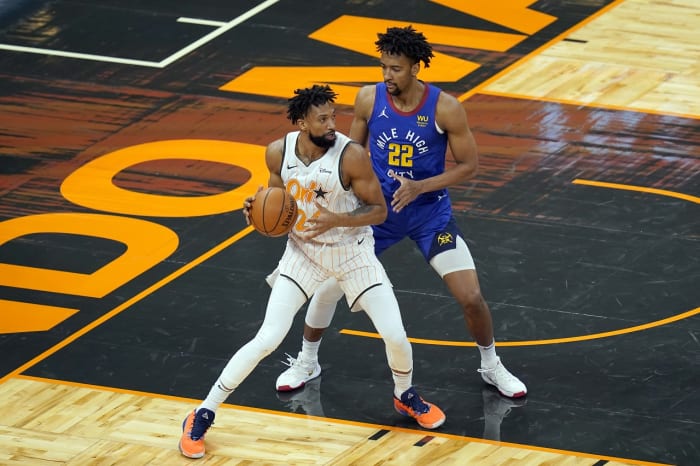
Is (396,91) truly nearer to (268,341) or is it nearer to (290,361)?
(268,341)

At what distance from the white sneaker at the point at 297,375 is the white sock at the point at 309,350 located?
0.11 ft

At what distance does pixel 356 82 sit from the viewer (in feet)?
57.8

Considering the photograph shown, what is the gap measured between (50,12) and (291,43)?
10.6 feet

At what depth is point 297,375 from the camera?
37.5 feet

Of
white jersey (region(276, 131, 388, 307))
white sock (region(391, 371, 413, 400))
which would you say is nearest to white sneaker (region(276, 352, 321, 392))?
white sock (region(391, 371, 413, 400))

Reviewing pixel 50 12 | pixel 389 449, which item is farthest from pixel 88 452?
pixel 50 12

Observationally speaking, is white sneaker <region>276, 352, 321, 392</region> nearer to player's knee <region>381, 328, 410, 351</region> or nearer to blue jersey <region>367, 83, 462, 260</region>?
blue jersey <region>367, 83, 462, 260</region>

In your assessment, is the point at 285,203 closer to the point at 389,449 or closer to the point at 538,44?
the point at 389,449

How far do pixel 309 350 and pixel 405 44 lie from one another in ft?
7.40

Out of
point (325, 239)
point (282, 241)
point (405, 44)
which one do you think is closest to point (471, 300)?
point (325, 239)

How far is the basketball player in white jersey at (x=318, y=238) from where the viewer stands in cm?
1019

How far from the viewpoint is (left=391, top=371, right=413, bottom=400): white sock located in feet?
35.2

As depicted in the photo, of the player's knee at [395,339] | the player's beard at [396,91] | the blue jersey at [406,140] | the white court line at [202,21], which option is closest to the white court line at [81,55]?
the white court line at [202,21]

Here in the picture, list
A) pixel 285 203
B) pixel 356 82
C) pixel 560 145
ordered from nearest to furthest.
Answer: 1. pixel 285 203
2. pixel 560 145
3. pixel 356 82
